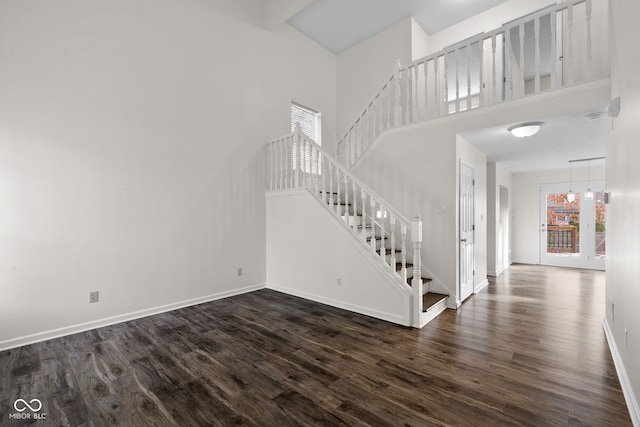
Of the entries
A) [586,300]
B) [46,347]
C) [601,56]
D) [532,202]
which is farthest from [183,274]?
[532,202]

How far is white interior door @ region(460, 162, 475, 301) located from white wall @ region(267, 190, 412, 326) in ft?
4.76

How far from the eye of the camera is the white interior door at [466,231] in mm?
4215

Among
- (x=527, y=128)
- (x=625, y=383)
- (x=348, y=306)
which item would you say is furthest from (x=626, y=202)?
(x=348, y=306)

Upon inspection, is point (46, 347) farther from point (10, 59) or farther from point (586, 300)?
point (586, 300)

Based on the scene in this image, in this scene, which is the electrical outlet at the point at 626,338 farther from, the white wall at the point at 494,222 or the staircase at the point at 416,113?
the white wall at the point at 494,222

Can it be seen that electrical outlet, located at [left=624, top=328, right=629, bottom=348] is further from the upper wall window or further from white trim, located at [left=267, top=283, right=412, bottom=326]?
the upper wall window

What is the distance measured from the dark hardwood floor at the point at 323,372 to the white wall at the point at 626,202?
9.9 inches

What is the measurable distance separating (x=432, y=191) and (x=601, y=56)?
9.49 ft

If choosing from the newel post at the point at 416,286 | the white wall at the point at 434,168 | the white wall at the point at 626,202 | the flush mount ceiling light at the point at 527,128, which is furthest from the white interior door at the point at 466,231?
the white wall at the point at 626,202

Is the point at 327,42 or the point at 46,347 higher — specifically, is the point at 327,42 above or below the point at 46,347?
above

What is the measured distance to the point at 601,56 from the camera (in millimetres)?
3920

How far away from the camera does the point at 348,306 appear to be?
154 inches

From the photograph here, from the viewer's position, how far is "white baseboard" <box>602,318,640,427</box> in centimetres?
176

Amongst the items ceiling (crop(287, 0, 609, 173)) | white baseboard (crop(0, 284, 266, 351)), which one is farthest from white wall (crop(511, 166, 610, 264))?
white baseboard (crop(0, 284, 266, 351))
